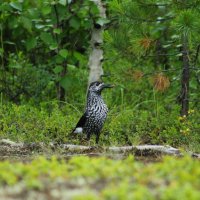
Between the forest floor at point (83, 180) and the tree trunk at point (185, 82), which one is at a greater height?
the tree trunk at point (185, 82)

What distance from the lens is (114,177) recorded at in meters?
4.97

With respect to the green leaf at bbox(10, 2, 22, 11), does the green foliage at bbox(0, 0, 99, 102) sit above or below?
below

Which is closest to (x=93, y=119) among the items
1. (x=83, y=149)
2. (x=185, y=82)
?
(x=83, y=149)

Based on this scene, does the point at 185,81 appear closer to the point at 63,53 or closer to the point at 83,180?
the point at 63,53

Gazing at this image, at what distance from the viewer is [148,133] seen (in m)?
9.78

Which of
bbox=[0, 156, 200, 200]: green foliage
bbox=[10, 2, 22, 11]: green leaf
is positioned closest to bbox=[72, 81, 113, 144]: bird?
bbox=[10, 2, 22, 11]: green leaf

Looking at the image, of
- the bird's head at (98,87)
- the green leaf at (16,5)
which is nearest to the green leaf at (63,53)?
the green leaf at (16,5)

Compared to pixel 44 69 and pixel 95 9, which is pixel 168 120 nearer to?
pixel 95 9

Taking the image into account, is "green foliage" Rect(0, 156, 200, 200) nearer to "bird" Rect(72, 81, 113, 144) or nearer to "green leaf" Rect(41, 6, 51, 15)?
"bird" Rect(72, 81, 113, 144)

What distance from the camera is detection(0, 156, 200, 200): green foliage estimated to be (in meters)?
4.55

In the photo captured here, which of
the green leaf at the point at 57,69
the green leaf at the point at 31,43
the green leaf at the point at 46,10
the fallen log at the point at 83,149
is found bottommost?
the fallen log at the point at 83,149

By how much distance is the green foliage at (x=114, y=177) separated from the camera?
455 cm

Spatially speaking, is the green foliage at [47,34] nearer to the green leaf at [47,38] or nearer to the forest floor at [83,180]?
the green leaf at [47,38]

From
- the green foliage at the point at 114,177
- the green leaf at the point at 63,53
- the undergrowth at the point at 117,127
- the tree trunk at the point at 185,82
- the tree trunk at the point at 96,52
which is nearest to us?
the green foliage at the point at 114,177
